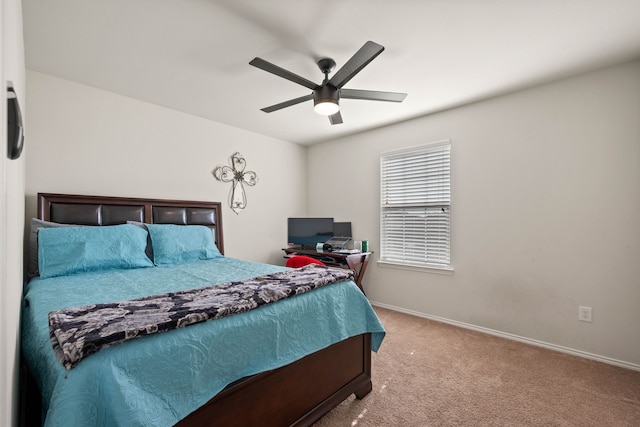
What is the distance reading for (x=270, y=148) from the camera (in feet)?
14.3

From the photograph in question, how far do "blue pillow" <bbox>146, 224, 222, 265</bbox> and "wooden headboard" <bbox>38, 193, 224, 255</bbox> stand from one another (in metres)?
0.28

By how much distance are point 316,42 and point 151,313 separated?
195cm

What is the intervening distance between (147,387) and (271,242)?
3.36 meters

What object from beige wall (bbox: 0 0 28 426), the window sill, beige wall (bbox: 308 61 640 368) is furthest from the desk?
beige wall (bbox: 0 0 28 426)

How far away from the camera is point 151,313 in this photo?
1230 millimetres

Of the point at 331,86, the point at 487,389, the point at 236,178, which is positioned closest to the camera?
the point at 487,389

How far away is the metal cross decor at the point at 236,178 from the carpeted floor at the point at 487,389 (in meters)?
2.49

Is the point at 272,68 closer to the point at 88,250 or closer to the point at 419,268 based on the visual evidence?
the point at 88,250

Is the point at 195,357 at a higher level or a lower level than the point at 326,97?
lower

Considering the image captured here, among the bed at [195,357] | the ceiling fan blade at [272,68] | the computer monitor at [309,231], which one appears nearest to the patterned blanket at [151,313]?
the bed at [195,357]

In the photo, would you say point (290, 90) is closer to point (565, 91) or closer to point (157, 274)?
point (157, 274)

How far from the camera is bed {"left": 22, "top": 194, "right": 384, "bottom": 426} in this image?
94 cm

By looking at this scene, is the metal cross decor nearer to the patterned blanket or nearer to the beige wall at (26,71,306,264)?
the beige wall at (26,71,306,264)

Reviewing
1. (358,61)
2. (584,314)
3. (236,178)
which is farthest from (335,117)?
(584,314)
